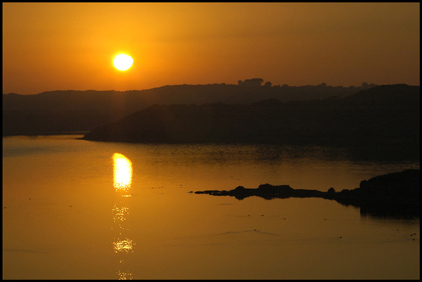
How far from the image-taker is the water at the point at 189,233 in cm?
2439

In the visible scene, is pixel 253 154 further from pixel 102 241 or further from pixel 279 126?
pixel 102 241

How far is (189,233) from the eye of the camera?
30797mm

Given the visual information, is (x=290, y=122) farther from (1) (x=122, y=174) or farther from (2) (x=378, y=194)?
(2) (x=378, y=194)

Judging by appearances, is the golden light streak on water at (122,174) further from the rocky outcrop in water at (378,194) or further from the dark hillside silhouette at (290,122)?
the dark hillside silhouette at (290,122)

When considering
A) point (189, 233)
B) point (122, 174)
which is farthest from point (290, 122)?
point (189, 233)

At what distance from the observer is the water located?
80.0ft

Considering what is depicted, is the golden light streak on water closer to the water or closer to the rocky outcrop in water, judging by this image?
the water

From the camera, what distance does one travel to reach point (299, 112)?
135 metres

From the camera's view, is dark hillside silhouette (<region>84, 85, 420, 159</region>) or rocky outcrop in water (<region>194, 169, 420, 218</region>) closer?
rocky outcrop in water (<region>194, 169, 420, 218</region>)

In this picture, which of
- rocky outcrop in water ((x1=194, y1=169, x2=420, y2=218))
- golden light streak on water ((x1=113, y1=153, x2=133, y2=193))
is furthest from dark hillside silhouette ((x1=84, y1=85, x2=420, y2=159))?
rocky outcrop in water ((x1=194, y1=169, x2=420, y2=218))

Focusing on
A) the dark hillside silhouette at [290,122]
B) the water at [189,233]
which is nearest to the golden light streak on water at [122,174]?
the water at [189,233]

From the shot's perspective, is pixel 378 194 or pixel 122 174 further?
pixel 122 174

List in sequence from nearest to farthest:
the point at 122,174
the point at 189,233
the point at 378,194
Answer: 1. the point at 189,233
2. the point at 378,194
3. the point at 122,174

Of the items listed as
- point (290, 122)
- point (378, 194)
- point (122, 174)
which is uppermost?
point (290, 122)
